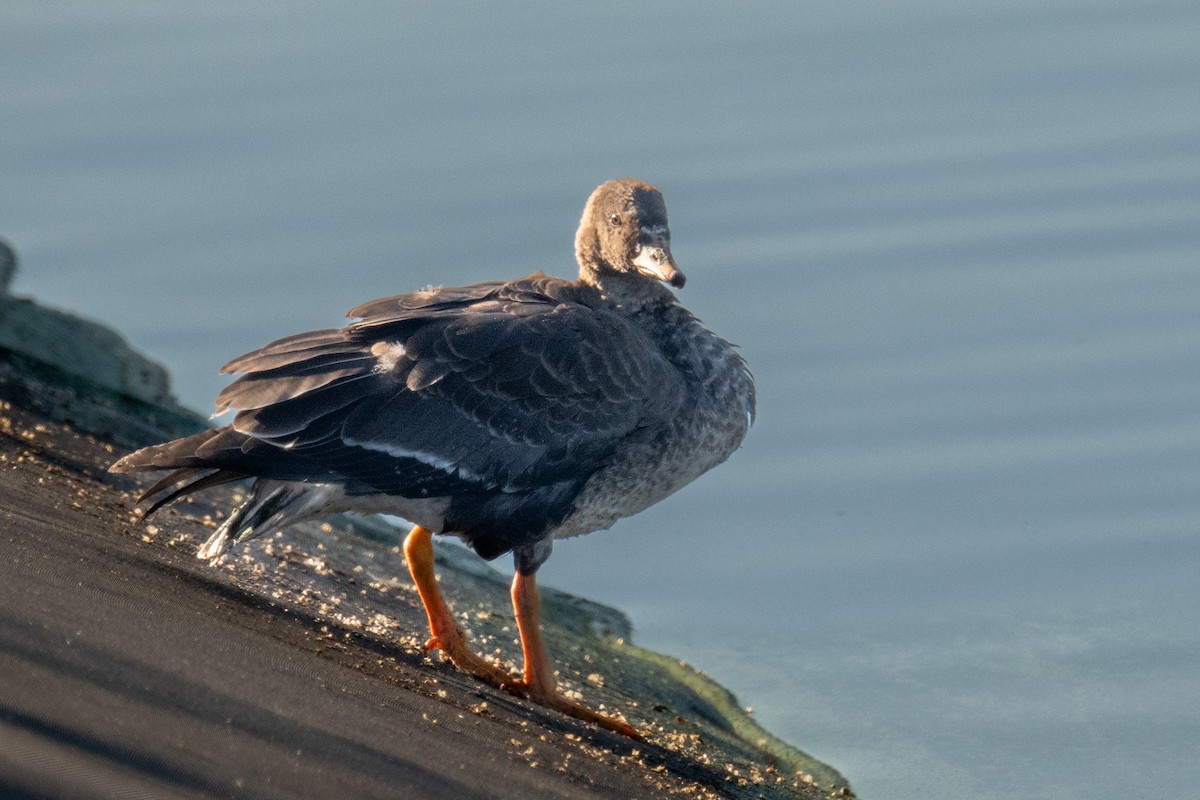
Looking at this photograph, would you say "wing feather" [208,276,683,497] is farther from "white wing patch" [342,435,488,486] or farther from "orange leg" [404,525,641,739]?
"orange leg" [404,525,641,739]

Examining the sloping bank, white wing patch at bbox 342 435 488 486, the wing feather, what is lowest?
the sloping bank

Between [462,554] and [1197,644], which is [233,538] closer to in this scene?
[462,554]

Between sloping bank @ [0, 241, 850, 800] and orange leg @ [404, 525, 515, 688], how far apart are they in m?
0.15

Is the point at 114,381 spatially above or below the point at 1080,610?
below

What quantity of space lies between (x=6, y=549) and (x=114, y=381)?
3887mm

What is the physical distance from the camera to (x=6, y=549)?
15.9ft

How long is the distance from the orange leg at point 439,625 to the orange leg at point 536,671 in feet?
0.30

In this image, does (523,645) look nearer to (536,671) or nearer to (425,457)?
(536,671)

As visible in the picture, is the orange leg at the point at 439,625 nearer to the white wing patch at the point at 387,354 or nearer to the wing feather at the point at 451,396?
the wing feather at the point at 451,396

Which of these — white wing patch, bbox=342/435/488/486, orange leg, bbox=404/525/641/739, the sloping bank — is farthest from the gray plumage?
the sloping bank

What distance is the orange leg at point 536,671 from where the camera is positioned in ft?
19.0

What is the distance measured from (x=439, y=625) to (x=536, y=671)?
16.0 inches

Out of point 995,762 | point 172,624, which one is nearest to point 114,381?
point 172,624

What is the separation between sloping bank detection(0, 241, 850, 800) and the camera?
12.6ft
